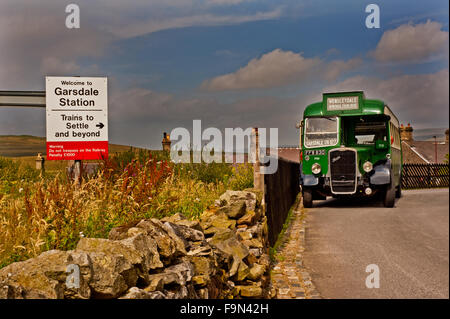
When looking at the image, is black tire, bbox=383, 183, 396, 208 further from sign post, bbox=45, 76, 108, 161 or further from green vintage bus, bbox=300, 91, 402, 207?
sign post, bbox=45, 76, 108, 161

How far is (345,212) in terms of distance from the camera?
9492 millimetres

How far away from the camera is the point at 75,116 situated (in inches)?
281

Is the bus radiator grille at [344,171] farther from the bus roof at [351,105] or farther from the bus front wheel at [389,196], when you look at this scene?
the bus front wheel at [389,196]

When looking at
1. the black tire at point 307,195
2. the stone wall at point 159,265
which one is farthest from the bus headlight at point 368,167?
the stone wall at point 159,265

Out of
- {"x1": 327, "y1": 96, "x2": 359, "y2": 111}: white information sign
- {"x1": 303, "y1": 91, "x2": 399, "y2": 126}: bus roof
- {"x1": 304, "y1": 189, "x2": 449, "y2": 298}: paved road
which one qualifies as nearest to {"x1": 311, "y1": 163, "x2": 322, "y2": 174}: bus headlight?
{"x1": 303, "y1": 91, "x2": 399, "y2": 126}: bus roof

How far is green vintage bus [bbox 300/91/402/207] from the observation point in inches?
376

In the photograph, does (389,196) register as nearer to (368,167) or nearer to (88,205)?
(368,167)

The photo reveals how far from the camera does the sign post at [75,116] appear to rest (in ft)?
23.1

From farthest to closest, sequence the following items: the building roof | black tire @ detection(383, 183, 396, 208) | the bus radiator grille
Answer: the building roof
the bus radiator grille
black tire @ detection(383, 183, 396, 208)

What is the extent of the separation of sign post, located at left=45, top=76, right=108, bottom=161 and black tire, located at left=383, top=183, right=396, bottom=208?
226 inches

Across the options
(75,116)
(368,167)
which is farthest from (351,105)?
(75,116)

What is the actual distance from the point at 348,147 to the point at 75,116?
6.71m
